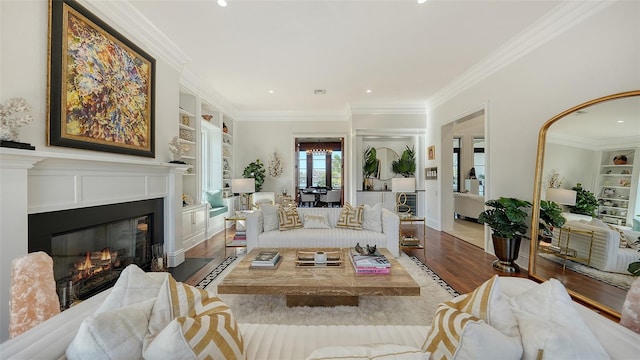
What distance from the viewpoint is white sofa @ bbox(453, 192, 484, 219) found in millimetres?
5789

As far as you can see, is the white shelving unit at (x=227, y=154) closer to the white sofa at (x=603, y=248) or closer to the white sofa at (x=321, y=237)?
the white sofa at (x=321, y=237)

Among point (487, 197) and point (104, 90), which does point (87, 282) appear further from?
point (487, 197)

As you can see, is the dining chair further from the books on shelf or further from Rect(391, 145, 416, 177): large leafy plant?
the books on shelf

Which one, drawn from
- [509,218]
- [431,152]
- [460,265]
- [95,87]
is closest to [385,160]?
[431,152]

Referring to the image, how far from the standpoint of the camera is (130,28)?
2576mm

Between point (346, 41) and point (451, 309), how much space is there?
9.88 feet

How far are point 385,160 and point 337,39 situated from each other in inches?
171

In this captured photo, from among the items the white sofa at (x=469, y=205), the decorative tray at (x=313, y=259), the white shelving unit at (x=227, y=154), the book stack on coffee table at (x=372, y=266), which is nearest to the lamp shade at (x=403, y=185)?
the decorative tray at (x=313, y=259)

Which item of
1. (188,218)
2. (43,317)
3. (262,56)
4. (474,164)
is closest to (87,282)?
(43,317)

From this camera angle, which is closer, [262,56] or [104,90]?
[104,90]

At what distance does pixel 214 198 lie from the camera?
16.8ft

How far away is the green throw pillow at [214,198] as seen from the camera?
5.05m

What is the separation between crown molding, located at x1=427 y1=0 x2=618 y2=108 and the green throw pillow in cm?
506

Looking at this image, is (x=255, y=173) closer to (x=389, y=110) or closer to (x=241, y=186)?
(x=241, y=186)
